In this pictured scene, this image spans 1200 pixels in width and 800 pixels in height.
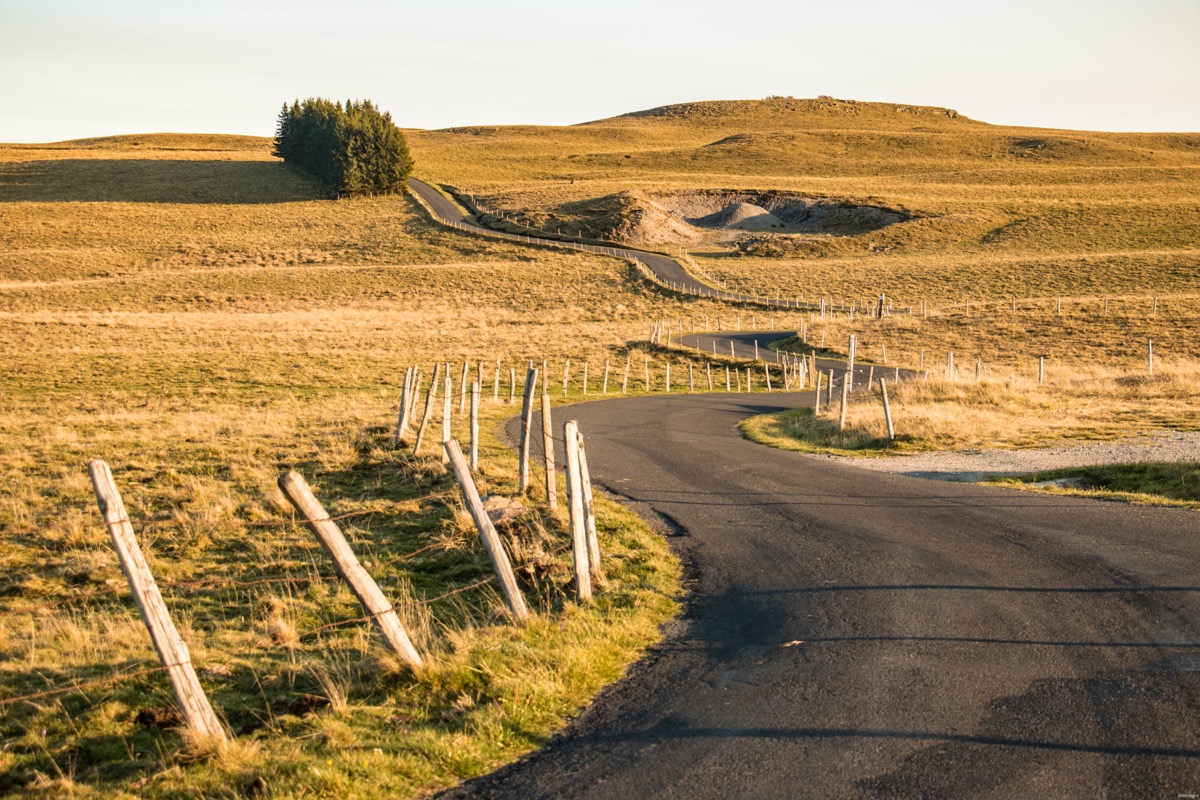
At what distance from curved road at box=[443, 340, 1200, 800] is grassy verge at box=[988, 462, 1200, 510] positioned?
129 cm

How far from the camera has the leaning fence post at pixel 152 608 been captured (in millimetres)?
6484

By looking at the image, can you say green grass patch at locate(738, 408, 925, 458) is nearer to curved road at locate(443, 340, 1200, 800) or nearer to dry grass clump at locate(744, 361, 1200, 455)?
dry grass clump at locate(744, 361, 1200, 455)

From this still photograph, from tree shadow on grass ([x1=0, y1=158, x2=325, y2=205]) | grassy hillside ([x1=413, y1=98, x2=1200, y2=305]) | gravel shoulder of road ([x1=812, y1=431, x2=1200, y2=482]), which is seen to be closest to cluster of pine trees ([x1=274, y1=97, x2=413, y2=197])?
tree shadow on grass ([x1=0, y1=158, x2=325, y2=205])

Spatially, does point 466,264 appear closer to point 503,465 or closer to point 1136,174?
point 503,465

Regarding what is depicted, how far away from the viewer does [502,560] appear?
28.7 ft

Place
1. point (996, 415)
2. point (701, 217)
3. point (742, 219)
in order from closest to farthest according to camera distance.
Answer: point (996, 415) < point (742, 219) < point (701, 217)

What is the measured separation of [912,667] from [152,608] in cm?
548

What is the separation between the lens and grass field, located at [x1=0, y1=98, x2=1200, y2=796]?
7582 mm

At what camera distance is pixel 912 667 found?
7.66 metres

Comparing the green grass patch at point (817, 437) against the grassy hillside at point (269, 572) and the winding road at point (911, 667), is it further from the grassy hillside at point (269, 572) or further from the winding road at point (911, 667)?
the winding road at point (911, 667)

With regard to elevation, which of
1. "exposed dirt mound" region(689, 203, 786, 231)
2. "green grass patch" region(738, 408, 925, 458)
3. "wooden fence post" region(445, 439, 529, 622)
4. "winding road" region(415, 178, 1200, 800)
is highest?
"exposed dirt mound" region(689, 203, 786, 231)

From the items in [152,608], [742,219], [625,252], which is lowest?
[152,608]

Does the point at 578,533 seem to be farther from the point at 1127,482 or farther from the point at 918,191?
the point at 918,191

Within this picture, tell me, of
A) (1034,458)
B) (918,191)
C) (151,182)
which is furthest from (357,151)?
(1034,458)
